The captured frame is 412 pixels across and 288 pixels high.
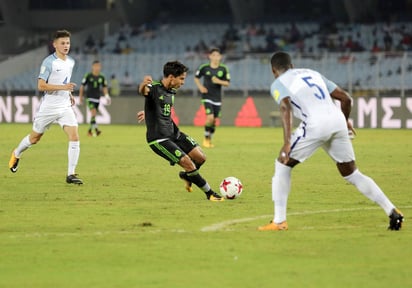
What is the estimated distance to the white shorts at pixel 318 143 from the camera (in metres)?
10.3

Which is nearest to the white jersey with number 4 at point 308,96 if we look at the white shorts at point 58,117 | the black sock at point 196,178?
the black sock at point 196,178

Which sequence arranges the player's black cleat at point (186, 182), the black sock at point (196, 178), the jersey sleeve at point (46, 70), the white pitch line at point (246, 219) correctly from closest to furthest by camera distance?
the white pitch line at point (246, 219), the black sock at point (196, 178), the player's black cleat at point (186, 182), the jersey sleeve at point (46, 70)

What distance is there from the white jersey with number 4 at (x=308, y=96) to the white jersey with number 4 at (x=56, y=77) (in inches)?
258

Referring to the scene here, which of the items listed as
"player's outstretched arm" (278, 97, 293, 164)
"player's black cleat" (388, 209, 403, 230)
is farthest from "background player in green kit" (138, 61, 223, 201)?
"player's black cleat" (388, 209, 403, 230)

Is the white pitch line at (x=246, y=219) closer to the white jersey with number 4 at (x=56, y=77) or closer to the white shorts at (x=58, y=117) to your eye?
the white shorts at (x=58, y=117)

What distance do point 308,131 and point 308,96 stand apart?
36 cm

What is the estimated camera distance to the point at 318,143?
34.0 ft

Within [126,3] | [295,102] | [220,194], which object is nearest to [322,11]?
[126,3]

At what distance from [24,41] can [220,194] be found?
4216cm

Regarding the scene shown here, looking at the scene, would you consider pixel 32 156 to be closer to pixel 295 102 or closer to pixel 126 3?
pixel 295 102

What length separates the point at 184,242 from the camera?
9.88 m

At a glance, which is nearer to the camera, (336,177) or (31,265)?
(31,265)

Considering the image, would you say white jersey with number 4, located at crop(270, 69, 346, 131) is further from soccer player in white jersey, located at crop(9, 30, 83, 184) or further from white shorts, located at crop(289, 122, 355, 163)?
soccer player in white jersey, located at crop(9, 30, 83, 184)

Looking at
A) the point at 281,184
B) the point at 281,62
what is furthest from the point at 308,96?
the point at 281,184
